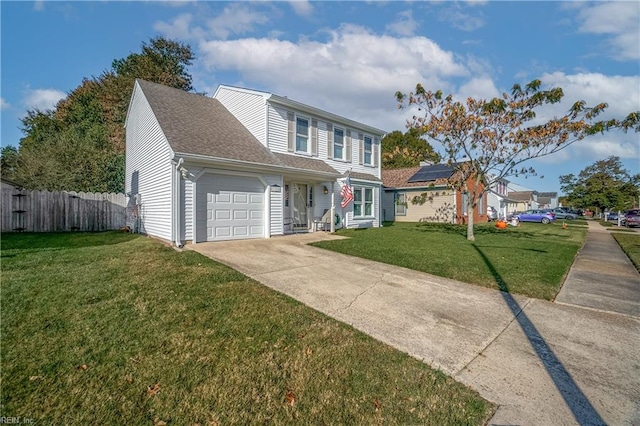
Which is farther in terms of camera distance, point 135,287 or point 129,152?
point 129,152

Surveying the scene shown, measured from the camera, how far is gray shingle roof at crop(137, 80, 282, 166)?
381 inches

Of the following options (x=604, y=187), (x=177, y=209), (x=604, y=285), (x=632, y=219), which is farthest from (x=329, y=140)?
(x=604, y=187)

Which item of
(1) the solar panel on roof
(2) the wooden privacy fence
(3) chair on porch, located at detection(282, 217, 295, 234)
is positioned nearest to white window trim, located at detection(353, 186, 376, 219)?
(3) chair on porch, located at detection(282, 217, 295, 234)

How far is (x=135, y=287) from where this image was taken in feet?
15.8

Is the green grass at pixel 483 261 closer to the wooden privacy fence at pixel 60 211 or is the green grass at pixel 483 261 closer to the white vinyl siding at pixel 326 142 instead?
the white vinyl siding at pixel 326 142

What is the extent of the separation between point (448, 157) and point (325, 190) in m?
5.81

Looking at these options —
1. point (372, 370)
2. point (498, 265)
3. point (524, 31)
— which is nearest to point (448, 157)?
point (524, 31)

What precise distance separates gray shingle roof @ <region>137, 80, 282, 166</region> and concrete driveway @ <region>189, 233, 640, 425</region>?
15.9ft

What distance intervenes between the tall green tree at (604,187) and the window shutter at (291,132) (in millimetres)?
48181

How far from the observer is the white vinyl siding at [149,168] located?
31.2 ft

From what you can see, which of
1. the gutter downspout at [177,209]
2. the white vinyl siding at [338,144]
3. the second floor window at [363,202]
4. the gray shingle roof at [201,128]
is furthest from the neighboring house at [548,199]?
the gutter downspout at [177,209]

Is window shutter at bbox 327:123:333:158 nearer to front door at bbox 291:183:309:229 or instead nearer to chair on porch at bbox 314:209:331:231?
front door at bbox 291:183:309:229

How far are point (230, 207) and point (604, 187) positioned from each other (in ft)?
190

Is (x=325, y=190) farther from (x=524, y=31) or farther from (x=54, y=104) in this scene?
(x=54, y=104)
